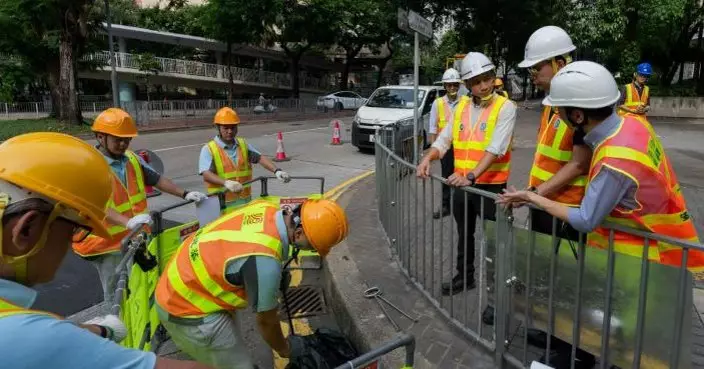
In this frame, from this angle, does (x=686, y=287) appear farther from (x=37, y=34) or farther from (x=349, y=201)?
(x=37, y=34)

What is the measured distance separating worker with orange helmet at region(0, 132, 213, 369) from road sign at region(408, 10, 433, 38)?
575 cm

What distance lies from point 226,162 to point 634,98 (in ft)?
21.5

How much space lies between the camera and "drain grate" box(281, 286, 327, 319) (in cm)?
428

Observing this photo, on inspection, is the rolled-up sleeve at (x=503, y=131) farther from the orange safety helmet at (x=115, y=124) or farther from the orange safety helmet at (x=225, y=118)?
the orange safety helmet at (x=115, y=124)

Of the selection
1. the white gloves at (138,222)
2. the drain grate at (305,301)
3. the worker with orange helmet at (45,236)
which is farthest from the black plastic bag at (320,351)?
the worker with orange helmet at (45,236)

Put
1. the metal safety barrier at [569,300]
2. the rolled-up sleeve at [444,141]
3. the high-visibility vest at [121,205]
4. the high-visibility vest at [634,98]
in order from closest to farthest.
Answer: the metal safety barrier at [569,300]
the high-visibility vest at [121,205]
the rolled-up sleeve at [444,141]
the high-visibility vest at [634,98]

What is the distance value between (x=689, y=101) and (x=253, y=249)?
78.8 ft

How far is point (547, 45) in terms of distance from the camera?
3.13m

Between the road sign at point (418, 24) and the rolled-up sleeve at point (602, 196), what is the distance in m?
4.69

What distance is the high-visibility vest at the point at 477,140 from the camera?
381cm

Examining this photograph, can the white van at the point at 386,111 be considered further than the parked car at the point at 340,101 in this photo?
No

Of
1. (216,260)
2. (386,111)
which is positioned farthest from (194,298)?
(386,111)

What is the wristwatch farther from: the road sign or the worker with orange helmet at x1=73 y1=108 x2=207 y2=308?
the road sign

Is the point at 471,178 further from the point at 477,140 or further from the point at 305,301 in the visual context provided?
the point at 305,301
